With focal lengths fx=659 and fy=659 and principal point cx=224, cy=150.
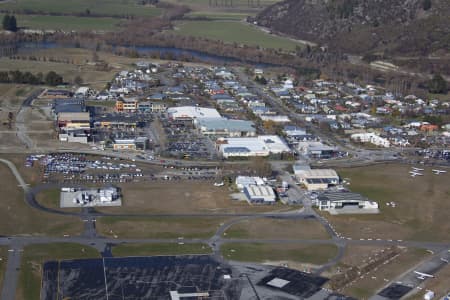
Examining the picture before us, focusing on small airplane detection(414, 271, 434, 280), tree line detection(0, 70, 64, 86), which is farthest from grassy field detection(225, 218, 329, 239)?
tree line detection(0, 70, 64, 86)

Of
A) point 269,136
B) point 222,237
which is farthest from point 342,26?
point 222,237

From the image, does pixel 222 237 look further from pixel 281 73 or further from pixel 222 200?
pixel 281 73

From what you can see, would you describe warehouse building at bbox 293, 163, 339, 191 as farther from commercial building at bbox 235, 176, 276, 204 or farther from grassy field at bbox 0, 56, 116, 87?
grassy field at bbox 0, 56, 116, 87

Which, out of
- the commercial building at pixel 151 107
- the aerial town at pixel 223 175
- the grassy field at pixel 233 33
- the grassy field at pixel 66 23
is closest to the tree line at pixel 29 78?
the aerial town at pixel 223 175

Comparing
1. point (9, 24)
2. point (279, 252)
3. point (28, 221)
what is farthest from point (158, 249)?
point (9, 24)

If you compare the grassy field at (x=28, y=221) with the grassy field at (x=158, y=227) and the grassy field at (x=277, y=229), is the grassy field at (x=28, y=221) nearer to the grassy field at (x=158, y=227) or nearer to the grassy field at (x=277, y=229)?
the grassy field at (x=158, y=227)

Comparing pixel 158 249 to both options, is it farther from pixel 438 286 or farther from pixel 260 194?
pixel 438 286
